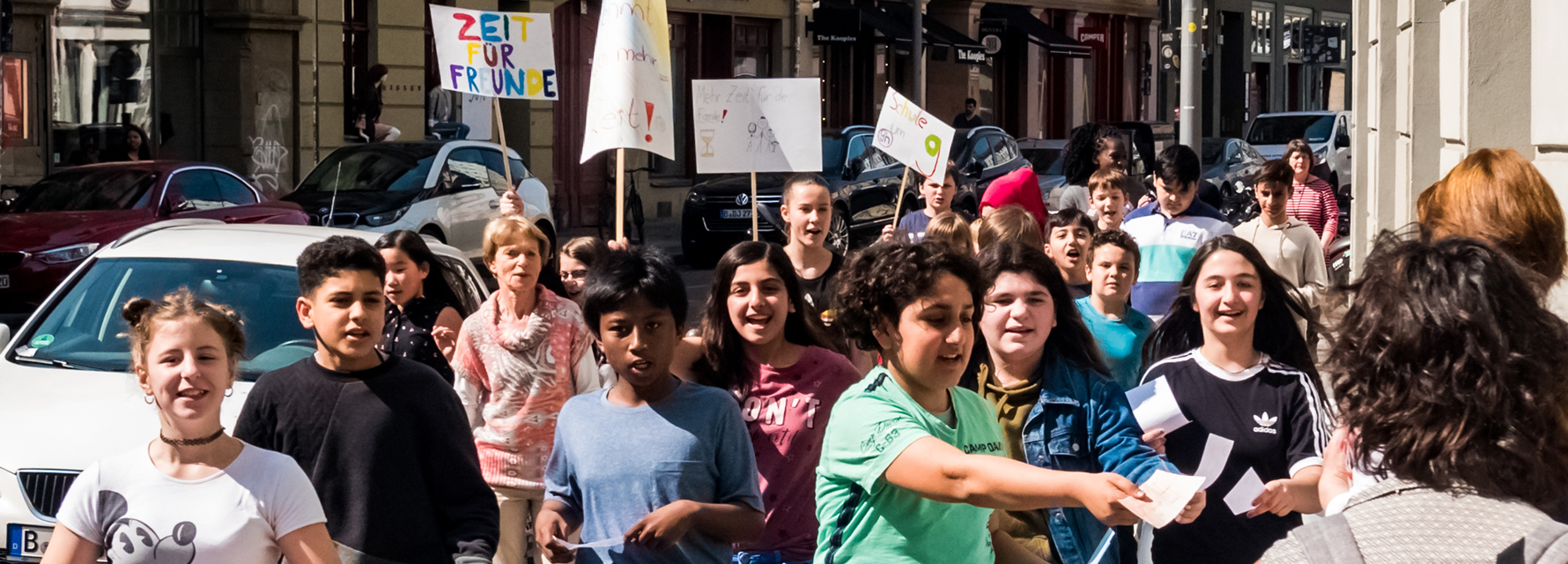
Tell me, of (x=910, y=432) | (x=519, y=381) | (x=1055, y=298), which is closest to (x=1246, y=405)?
(x=1055, y=298)

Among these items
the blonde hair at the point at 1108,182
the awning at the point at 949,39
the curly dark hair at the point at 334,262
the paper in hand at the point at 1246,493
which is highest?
the awning at the point at 949,39

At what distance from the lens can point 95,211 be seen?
47.1 feet

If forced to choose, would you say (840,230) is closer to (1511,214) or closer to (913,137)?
(913,137)

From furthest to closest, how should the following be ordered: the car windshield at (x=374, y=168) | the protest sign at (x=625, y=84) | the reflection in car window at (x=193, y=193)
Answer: the car windshield at (x=374, y=168) < the reflection in car window at (x=193, y=193) < the protest sign at (x=625, y=84)

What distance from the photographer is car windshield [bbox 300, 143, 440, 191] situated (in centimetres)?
1736

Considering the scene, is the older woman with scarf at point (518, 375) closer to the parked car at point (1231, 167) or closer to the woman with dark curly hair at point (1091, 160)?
the woman with dark curly hair at point (1091, 160)

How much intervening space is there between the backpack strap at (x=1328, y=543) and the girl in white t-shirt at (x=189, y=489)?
2.06 metres

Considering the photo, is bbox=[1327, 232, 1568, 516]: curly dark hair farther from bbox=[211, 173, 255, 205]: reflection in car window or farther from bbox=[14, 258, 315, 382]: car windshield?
Answer: bbox=[211, 173, 255, 205]: reflection in car window

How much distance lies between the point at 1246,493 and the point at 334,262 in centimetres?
228

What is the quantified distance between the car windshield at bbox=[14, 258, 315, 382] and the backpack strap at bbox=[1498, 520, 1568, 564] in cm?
498

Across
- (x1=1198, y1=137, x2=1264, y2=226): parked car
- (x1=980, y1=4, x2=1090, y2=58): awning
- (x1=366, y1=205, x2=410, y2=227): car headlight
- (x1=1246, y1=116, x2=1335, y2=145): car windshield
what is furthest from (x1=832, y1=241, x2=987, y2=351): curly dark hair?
(x1=980, y1=4, x2=1090, y2=58): awning

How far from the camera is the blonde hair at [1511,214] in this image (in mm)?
4016

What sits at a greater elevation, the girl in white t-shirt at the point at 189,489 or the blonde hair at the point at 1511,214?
the blonde hair at the point at 1511,214

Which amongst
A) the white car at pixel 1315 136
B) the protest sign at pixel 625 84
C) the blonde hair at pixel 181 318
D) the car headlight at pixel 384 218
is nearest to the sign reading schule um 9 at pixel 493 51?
the protest sign at pixel 625 84
